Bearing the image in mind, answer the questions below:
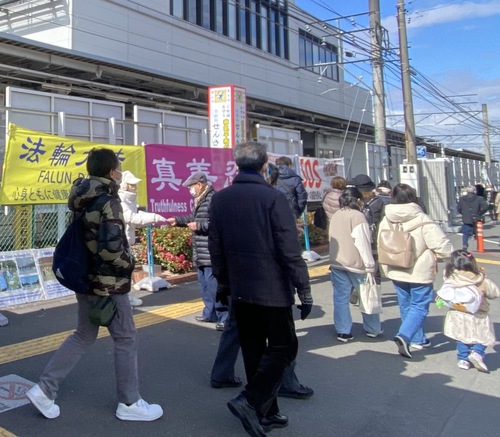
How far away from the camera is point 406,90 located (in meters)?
16.2

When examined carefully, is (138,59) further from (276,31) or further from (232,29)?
(276,31)

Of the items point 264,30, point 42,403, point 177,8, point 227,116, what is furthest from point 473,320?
point 264,30

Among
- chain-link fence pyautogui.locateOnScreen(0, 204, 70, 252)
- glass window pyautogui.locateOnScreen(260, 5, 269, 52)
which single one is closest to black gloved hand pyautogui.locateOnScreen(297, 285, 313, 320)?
chain-link fence pyautogui.locateOnScreen(0, 204, 70, 252)

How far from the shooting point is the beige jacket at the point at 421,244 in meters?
4.64

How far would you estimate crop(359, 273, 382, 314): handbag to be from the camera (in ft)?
16.5

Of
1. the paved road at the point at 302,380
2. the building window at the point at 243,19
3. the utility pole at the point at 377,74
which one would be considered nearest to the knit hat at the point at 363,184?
the paved road at the point at 302,380

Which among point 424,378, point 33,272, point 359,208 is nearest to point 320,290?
point 359,208

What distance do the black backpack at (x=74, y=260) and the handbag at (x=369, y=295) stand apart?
2887 millimetres

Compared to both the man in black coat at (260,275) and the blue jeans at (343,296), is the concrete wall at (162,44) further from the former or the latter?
the man in black coat at (260,275)

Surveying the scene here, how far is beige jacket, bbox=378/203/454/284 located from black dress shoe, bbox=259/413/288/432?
6.81ft

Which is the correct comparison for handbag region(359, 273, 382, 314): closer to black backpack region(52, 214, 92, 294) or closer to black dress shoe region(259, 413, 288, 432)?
black dress shoe region(259, 413, 288, 432)

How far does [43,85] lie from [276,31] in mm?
17780

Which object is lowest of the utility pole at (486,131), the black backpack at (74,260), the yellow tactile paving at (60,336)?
the yellow tactile paving at (60,336)

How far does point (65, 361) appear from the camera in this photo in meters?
3.33
